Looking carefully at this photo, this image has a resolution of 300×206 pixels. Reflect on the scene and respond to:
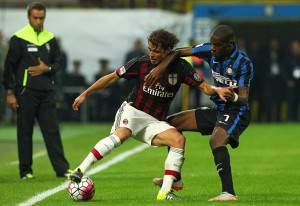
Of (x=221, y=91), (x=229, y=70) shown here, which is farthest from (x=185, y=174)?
(x=221, y=91)

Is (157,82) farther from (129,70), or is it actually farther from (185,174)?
(185,174)

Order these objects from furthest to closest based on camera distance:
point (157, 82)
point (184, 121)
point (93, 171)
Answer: point (93, 171), point (184, 121), point (157, 82)

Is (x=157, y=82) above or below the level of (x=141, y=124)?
above

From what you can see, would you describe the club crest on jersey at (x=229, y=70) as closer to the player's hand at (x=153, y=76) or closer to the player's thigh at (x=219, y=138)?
the player's thigh at (x=219, y=138)

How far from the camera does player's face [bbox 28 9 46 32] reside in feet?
45.5

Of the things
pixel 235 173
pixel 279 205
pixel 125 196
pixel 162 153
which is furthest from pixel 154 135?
pixel 162 153

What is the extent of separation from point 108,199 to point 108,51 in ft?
56.7

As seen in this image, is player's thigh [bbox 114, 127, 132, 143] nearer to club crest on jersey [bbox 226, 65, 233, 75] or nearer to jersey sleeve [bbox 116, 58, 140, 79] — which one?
jersey sleeve [bbox 116, 58, 140, 79]

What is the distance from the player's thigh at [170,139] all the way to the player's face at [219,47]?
2.96 feet

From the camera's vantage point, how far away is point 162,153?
712 inches

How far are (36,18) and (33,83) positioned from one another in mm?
841

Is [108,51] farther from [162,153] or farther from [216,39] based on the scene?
[216,39]

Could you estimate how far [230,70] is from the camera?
35.9 ft

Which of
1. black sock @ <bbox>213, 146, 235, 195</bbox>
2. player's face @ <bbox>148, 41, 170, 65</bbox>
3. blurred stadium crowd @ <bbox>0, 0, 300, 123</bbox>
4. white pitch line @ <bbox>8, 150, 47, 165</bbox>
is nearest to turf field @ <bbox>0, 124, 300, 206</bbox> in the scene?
white pitch line @ <bbox>8, 150, 47, 165</bbox>
